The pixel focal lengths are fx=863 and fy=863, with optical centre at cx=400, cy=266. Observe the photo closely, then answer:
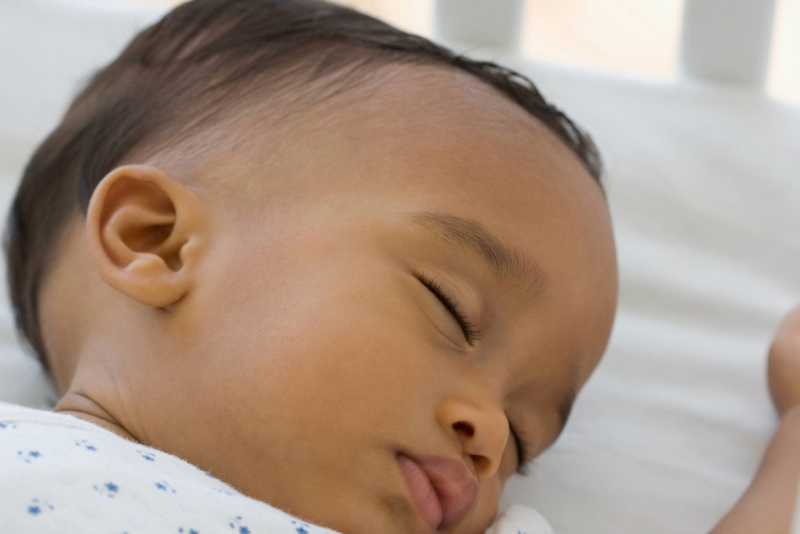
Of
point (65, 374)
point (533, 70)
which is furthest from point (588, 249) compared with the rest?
point (533, 70)

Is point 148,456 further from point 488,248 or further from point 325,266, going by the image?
point 488,248

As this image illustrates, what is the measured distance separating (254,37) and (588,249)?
37cm

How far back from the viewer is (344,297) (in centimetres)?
67

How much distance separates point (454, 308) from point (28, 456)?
0.33 meters

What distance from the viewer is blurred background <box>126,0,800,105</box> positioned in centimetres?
207

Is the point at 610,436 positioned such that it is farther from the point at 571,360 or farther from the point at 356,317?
the point at 356,317

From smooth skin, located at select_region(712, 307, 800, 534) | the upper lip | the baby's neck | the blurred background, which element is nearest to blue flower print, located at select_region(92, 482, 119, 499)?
the baby's neck

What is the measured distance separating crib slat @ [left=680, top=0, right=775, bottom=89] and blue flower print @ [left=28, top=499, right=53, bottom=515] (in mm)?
1067

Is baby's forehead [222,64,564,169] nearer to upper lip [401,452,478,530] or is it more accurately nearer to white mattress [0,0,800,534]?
upper lip [401,452,478,530]

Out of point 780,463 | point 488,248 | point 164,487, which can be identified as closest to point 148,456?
point 164,487

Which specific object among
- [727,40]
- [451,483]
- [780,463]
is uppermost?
[727,40]

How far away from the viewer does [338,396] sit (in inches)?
25.3

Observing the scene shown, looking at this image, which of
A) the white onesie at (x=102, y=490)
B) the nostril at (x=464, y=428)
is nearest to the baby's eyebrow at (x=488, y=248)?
the nostril at (x=464, y=428)

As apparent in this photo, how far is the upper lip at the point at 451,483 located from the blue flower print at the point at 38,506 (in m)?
0.25
